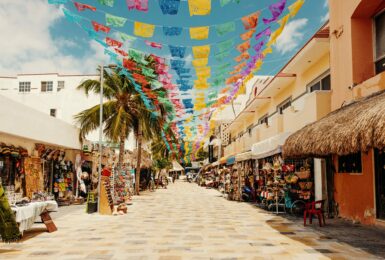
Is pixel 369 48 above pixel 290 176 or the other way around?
above

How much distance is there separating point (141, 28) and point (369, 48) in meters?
6.81

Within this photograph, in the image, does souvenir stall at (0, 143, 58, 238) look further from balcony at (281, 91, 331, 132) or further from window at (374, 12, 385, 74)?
window at (374, 12, 385, 74)

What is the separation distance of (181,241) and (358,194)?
19.1 ft

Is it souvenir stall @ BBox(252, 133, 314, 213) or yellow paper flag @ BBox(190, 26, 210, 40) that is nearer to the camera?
yellow paper flag @ BBox(190, 26, 210, 40)

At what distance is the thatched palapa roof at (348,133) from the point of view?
7.39 metres

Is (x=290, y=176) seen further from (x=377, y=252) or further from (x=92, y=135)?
(x=92, y=135)

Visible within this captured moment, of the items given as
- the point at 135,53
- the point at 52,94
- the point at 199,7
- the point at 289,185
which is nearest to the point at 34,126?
the point at 135,53

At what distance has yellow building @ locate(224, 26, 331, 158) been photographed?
14.1m

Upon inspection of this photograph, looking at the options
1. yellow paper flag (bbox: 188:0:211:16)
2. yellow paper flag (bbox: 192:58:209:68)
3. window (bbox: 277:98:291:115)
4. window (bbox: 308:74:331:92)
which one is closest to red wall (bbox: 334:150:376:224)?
→ window (bbox: 308:74:331:92)

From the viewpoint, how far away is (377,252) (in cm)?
786

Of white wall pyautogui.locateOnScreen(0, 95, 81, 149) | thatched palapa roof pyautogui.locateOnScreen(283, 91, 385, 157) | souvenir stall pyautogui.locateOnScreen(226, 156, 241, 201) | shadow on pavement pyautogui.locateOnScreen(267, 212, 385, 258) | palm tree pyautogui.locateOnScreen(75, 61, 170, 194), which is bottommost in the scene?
shadow on pavement pyautogui.locateOnScreen(267, 212, 385, 258)

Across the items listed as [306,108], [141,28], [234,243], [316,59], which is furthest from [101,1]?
[316,59]

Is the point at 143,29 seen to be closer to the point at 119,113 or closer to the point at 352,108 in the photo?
the point at 352,108

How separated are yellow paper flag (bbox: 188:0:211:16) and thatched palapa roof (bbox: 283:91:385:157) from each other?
4038 millimetres
